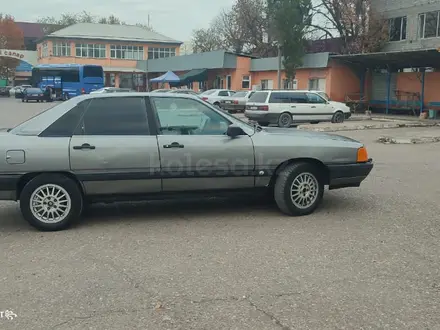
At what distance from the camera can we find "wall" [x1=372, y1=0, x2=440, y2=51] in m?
32.2

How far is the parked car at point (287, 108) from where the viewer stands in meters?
21.9

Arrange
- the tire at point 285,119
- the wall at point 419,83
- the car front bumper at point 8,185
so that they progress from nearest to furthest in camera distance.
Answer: the car front bumper at point 8,185 < the tire at point 285,119 < the wall at point 419,83

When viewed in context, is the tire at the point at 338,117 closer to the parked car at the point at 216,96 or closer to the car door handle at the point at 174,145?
the parked car at the point at 216,96

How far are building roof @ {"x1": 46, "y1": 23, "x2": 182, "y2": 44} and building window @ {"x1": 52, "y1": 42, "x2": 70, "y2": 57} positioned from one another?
143 centimetres

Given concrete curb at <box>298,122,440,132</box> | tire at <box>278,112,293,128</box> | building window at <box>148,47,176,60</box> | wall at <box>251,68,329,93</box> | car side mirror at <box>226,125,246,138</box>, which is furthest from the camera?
building window at <box>148,47,176,60</box>

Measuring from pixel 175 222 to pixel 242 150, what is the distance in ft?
4.10

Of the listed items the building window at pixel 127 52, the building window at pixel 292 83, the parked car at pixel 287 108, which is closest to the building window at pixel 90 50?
the building window at pixel 127 52

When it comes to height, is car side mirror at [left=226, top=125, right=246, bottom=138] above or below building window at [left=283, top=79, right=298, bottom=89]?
below

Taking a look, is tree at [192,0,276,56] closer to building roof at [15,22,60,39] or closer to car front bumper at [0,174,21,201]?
car front bumper at [0,174,21,201]

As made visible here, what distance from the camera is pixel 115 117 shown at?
6199mm

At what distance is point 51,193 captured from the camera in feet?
19.3

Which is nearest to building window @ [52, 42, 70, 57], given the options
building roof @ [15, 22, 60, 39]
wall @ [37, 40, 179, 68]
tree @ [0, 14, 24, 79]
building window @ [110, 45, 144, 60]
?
wall @ [37, 40, 179, 68]

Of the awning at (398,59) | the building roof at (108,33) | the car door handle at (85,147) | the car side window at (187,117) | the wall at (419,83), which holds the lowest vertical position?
the car door handle at (85,147)

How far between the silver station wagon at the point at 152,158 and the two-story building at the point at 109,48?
66130 mm
